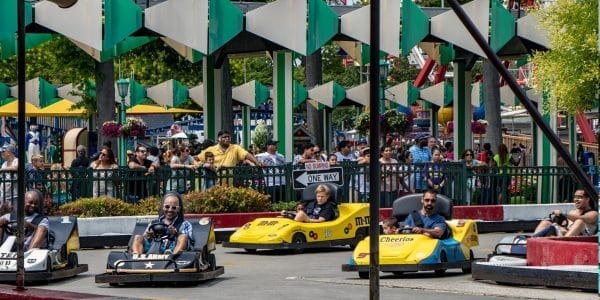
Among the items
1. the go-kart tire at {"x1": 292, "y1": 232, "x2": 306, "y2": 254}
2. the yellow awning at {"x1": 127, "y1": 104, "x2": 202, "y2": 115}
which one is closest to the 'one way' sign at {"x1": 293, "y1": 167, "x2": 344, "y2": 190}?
the go-kart tire at {"x1": 292, "y1": 232, "x2": 306, "y2": 254}

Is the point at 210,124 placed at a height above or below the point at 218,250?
Result: above

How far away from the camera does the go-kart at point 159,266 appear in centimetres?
1758

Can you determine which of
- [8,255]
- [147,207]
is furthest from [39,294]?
[147,207]

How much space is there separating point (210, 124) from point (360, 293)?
18365mm

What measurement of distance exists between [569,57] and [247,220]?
11.1 m

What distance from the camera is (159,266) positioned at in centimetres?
1766

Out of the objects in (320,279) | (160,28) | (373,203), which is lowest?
(320,279)

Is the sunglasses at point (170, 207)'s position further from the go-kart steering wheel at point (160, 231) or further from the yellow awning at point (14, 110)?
the yellow awning at point (14, 110)

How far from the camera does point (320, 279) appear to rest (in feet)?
60.4

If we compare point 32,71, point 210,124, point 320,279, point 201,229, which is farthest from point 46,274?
point 32,71

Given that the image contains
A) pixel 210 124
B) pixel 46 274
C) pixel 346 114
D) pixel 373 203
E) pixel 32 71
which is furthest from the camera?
pixel 346 114

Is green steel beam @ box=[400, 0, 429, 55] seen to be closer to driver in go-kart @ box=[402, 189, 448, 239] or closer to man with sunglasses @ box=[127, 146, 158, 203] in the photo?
man with sunglasses @ box=[127, 146, 158, 203]

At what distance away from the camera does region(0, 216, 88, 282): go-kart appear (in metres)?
18.0

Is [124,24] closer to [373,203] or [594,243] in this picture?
[594,243]
